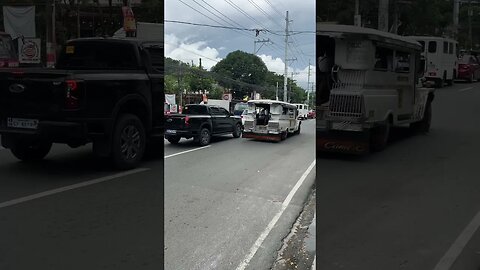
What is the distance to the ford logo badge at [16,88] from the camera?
1.71 metres

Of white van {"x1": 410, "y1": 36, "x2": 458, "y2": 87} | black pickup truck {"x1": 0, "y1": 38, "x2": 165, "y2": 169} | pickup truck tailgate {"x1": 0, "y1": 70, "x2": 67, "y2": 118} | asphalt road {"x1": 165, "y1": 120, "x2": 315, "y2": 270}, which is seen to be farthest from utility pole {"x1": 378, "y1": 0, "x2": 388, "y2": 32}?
pickup truck tailgate {"x1": 0, "y1": 70, "x2": 67, "y2": 118}

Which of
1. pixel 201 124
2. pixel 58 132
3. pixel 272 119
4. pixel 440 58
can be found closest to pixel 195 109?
pixel 201 124

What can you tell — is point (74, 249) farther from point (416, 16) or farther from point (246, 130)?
point (416, 16)

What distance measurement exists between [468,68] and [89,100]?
154cm

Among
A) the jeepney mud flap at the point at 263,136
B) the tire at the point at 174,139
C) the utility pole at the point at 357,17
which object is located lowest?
the tire at the point at 174,139

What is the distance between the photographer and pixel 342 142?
1742 mm

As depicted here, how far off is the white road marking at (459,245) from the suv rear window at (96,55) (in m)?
1.45

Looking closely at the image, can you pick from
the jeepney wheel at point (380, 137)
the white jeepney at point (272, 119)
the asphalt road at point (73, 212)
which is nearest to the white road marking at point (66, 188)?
the asphalt road at point (73, 212)

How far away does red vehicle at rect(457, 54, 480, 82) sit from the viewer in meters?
1.86

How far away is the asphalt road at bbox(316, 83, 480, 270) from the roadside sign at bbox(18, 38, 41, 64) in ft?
3.86

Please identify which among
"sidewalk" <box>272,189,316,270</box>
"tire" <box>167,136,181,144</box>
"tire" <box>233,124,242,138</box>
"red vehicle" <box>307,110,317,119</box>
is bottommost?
"sidewalk" <box>272,189,316,270</box>

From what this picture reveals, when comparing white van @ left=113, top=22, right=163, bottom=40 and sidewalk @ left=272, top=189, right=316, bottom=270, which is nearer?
white van @ left=113, top=22, right=163, bottom=40

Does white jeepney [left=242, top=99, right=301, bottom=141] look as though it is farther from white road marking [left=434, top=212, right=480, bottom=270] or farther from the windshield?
the windshield

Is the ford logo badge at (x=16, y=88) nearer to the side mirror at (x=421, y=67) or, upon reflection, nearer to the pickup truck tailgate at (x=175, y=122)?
the pickup truck tailgate at (x=175, y=122)
